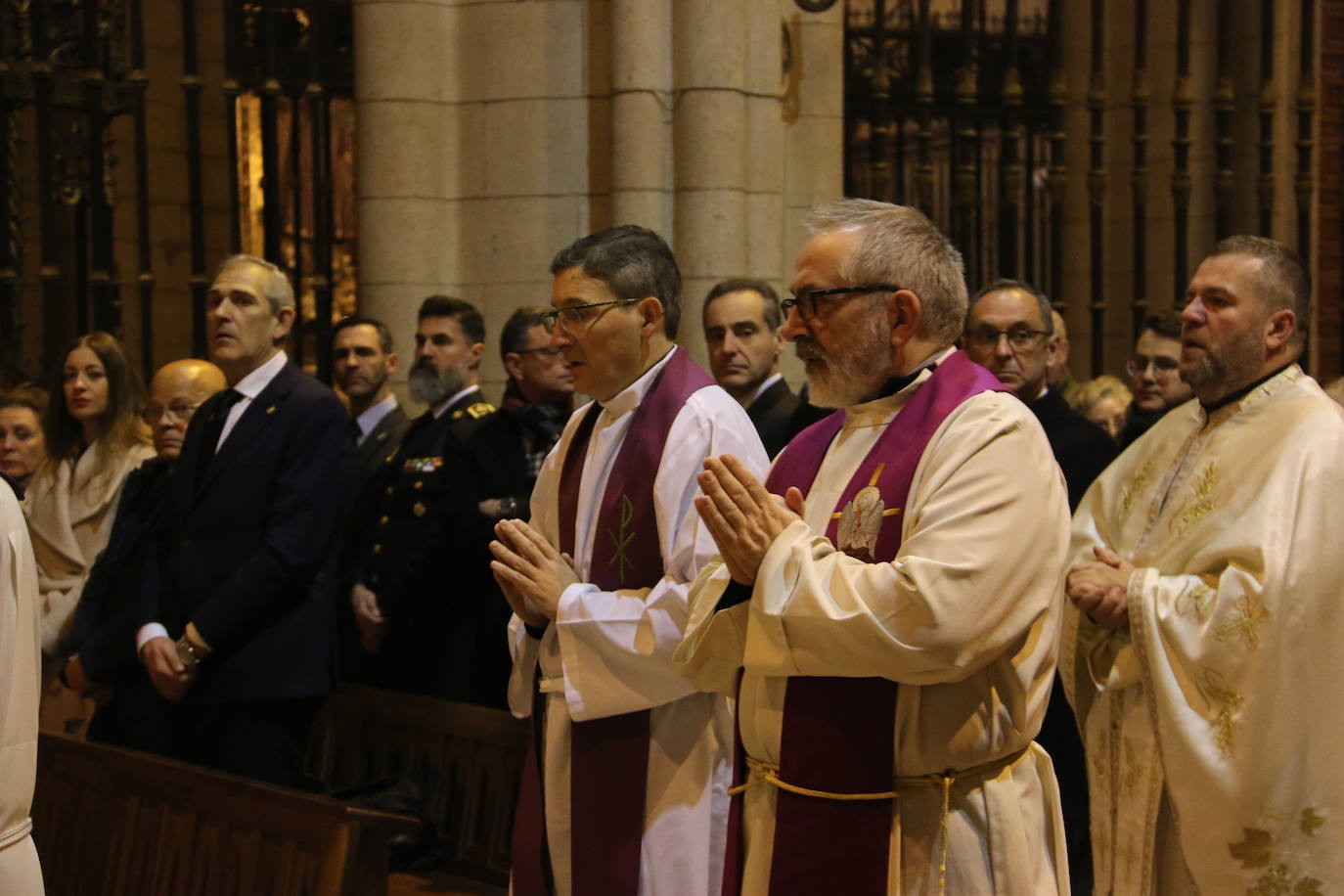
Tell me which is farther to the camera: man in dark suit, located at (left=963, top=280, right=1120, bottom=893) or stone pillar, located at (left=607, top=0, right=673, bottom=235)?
stone pillar, located at (left=607, top=0, right=673, bottom=235)

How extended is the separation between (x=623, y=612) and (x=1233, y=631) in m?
1.24

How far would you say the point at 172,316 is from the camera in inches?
376

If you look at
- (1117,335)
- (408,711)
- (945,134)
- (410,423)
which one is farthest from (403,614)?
(945,134)

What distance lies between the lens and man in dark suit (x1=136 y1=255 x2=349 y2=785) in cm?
470

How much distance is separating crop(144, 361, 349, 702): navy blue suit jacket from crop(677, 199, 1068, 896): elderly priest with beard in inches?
83.3

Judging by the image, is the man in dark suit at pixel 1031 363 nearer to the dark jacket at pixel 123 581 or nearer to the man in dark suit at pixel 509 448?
the man in dark suit at pixel 509 448

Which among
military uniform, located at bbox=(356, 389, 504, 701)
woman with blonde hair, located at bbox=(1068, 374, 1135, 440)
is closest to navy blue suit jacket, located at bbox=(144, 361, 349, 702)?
military uniform, located at bbox=(356, 389, 504, 701)

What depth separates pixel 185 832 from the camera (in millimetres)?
4125

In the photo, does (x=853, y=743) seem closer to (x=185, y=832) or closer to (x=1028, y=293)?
(x=185, y=832)

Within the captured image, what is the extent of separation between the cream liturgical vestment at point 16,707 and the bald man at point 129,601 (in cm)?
215

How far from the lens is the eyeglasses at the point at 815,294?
2.81 m

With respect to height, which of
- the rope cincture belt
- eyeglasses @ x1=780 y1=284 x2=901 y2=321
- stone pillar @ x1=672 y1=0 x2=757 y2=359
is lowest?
the rope cincture belt

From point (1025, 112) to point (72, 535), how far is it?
5.17 metres

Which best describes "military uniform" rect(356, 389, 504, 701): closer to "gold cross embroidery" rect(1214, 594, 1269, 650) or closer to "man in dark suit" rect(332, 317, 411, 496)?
"man in dark suit" rect(332, 317, 411, 496)
